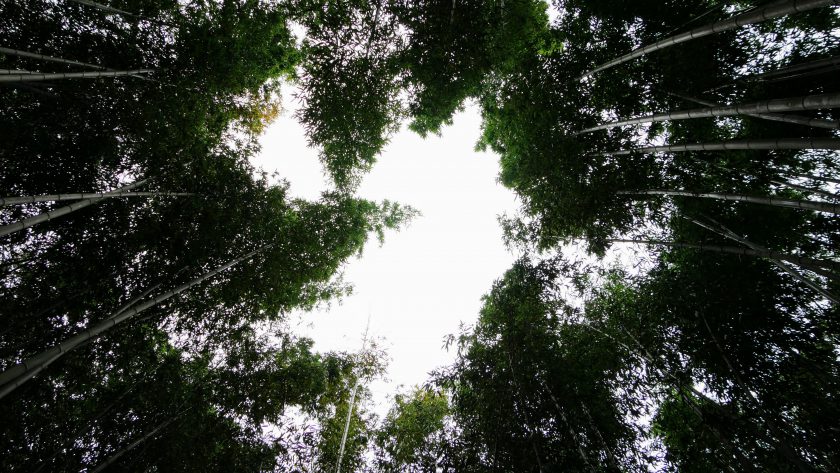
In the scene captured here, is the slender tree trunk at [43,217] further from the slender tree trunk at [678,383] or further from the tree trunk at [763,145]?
the slender tree trunk at [678,383]

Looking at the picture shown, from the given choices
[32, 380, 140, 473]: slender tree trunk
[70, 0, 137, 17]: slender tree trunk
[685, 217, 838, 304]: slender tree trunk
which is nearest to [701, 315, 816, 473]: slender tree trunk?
[685, 217, 838, 304]: slender tree trunk

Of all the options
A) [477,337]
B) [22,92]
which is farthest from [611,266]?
[22,92]

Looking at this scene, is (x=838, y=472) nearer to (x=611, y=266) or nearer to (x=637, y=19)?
(x=611, y=266)

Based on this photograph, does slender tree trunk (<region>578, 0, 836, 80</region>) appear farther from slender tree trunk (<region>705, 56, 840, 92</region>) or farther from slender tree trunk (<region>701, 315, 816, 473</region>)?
slender tree trunk (<region>701, 315, 816, 473</region>)

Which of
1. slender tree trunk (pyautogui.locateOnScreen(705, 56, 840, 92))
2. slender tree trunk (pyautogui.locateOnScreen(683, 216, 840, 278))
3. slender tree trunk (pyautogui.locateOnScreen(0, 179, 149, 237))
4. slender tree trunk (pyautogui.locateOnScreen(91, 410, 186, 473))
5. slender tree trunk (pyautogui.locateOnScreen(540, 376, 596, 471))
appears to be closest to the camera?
slender tree trunk (pyautogui.locateOnScreen(0, 179, 149, 237))

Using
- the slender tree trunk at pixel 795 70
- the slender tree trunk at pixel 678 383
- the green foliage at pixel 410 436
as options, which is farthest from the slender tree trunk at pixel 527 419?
the slender tree trunk at pixel 795 70

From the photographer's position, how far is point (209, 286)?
5.25m

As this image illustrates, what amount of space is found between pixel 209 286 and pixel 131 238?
1221 mm

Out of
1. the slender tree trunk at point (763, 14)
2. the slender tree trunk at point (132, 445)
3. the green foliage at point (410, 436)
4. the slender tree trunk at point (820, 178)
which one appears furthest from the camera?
the green foliage at point (410, 436)


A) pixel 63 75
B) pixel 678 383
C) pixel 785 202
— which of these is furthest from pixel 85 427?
pixel 785 202

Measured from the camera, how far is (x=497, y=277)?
221 inches

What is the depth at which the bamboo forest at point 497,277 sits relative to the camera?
3.89 m

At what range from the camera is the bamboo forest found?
389 centimetres

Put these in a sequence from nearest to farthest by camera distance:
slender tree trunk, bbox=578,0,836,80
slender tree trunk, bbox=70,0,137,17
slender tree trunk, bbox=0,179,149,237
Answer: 1. slender tree trunk, bbox=578,0,836,80
2. slender tree trunk, bbox=0,179,149,237
3. slender tree trunk, bbox=70,0,137,17
